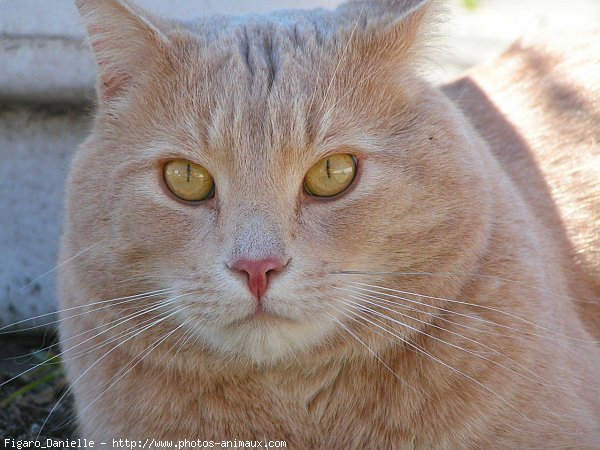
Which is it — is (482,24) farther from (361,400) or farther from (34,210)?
(361,400)

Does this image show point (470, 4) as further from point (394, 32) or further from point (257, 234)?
point (257, 234)

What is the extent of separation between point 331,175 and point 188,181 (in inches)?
14.5

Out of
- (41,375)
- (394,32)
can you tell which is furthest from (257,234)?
(41,375)

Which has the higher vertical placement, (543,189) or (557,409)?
(543,189)

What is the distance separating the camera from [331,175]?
7.18 ft

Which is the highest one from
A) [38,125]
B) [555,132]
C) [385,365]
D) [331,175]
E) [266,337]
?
[38,125]

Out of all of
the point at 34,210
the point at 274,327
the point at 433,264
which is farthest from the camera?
the point at 34,210

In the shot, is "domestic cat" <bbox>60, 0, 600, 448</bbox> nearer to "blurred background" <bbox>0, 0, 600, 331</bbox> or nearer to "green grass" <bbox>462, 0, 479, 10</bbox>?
"blurred background" <bbox>0, 0, 600, 331</bbox>

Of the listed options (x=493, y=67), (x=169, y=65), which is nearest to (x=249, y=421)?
(x=169, y=65)

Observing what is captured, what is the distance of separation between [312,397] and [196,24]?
114cm

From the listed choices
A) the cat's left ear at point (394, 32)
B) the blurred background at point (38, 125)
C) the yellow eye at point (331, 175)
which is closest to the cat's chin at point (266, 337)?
the yellow eye at point (331, 175)

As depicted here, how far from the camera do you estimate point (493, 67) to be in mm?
3809

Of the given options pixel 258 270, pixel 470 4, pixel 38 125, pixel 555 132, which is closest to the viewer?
pixel 258 270

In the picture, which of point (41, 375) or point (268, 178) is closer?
point (268, 178)
